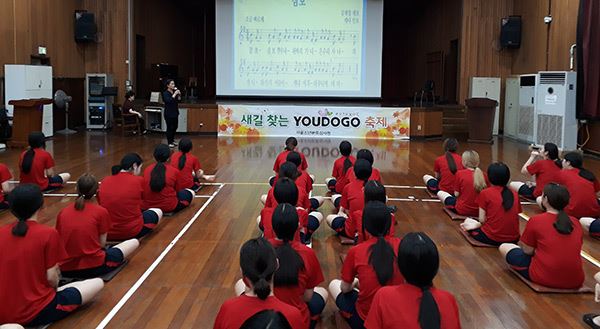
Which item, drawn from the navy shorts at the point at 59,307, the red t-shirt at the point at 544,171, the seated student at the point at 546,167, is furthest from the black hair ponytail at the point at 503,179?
the navy shorts at the point at 59,307

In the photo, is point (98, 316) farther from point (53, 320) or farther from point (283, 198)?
point (283, 198)

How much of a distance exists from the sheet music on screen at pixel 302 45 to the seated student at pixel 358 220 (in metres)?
11.5

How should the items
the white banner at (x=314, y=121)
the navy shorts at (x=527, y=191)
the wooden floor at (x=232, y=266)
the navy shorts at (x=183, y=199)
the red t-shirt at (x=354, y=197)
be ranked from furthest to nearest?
the white banner at (x=314, y=121) < the navy shorts at (x=527, y=191) < the navy shorts at (x=183, y=199) < the red t-shirt at (x=354, y=197) < the wooden floor at (x=232, y=266)

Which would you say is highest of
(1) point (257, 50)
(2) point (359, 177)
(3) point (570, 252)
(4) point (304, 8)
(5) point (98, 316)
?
(4) point (304, 8)

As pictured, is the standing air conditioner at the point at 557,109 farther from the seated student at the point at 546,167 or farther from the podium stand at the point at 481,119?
the seated student at the point at 546,167

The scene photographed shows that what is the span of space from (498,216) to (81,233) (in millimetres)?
3418

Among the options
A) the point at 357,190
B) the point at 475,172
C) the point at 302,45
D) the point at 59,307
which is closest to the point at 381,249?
the point at 59,307

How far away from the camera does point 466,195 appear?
6.39 meters

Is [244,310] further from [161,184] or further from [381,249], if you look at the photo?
[161,184]

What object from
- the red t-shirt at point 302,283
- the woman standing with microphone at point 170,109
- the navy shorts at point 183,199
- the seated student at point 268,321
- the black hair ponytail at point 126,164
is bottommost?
the navy shorts at point 183,199

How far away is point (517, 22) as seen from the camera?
16406 mm

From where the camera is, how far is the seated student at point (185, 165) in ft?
24.0

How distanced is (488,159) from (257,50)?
785 cm

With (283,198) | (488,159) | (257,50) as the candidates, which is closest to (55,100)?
(257,50)
